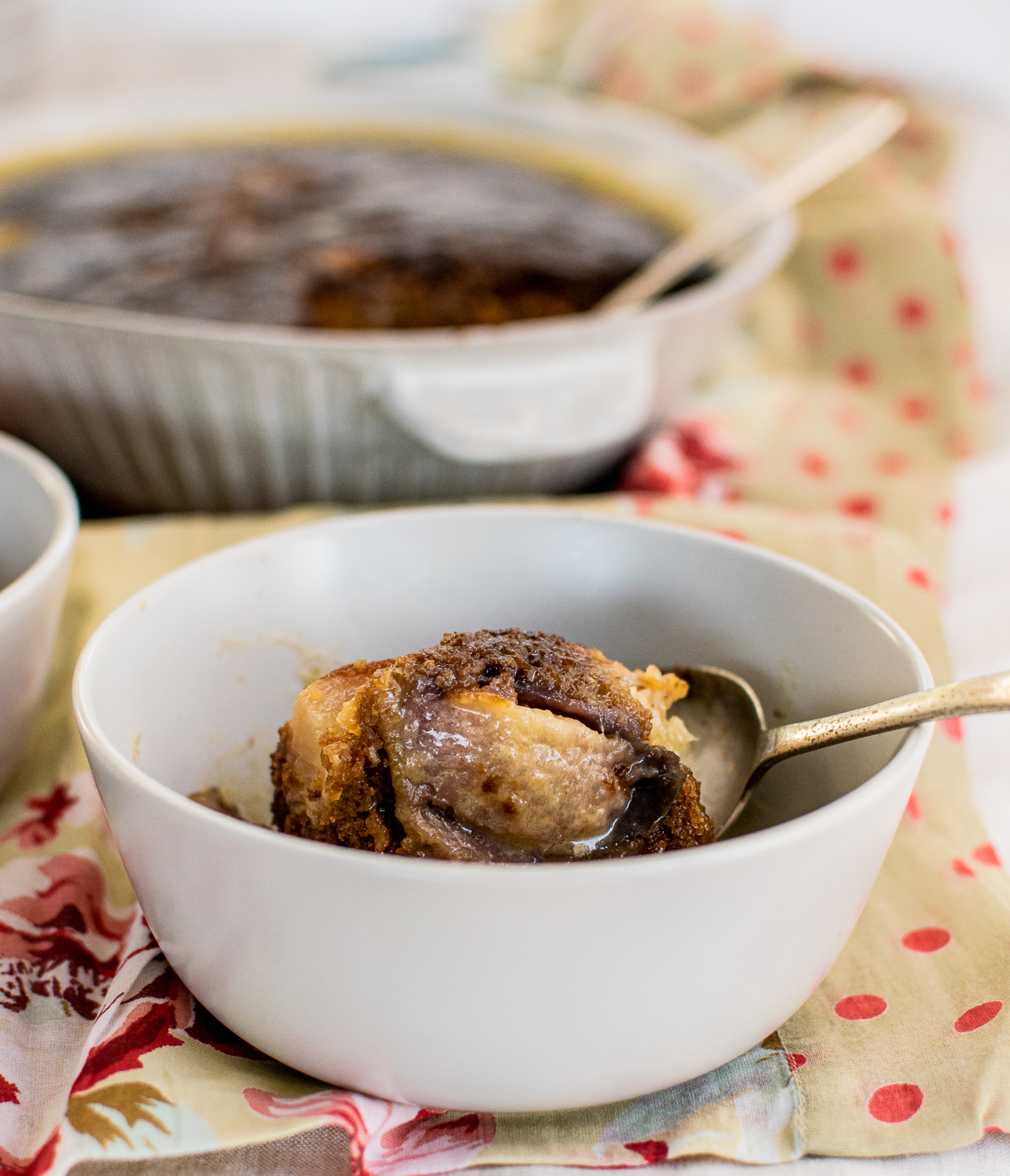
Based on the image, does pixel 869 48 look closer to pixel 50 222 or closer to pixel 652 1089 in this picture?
pixel 50 222

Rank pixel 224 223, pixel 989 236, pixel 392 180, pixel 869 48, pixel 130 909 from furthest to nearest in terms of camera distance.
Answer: pixel 869 48, pixel 989 236, pixel 392 180, pixel 224 223, pixel 130 909

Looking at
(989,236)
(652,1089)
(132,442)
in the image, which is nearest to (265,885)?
(652,1089)

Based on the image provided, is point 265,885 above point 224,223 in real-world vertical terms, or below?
above

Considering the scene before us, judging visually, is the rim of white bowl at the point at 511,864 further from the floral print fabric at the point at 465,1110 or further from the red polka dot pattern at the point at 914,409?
the red polka dot pattern at the point at 914,409

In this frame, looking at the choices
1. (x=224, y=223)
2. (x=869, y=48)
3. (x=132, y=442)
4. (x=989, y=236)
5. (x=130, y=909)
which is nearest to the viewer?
(x=130, y=909)

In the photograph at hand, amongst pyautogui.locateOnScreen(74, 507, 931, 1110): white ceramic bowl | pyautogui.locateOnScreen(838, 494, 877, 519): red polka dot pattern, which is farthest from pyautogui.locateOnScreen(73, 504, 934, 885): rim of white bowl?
pyautogui.locateOnScreen(838, 494, 877, 519): red polka dot pattern

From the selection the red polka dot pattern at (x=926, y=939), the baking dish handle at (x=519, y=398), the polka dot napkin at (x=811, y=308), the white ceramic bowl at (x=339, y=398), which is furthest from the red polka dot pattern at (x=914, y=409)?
the red polka dot pattern at (x=926, y=939)

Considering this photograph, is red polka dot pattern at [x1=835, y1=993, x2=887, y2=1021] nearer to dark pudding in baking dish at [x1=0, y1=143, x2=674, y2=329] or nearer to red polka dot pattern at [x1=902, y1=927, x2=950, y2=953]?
red polka dot pattern at [x1=902, y1=927, x2=950, y2=953]
